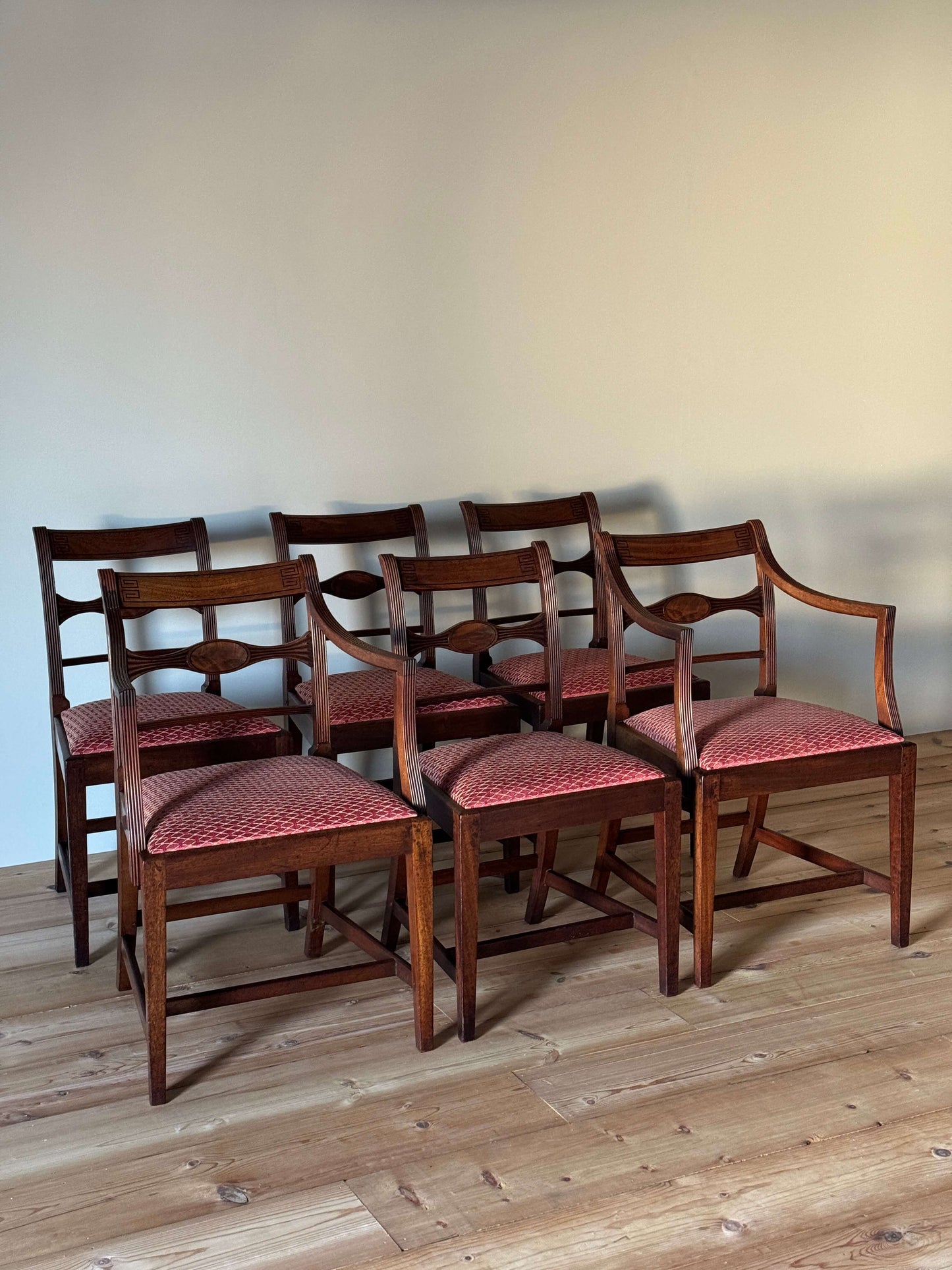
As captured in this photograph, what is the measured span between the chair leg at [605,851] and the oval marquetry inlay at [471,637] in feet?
1.80

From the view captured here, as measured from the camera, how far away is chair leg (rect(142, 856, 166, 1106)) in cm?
202

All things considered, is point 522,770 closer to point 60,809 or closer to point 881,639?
point 881,639

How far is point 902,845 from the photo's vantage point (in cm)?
262

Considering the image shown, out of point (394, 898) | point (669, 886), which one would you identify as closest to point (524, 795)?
point (669, 886)

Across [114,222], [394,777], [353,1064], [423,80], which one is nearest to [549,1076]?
[353,1064]

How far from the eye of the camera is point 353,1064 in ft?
7.22

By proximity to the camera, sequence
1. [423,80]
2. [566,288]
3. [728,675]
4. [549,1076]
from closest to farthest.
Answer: [549,1076] → [423,80] → [566,288] → [728,675]

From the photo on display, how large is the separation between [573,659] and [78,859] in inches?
50.6

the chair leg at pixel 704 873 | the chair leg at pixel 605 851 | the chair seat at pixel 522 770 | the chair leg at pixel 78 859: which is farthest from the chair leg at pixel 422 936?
the chair leg at pixel 78 859

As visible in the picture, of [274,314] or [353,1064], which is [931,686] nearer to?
[274,314]

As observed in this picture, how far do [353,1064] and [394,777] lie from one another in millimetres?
570

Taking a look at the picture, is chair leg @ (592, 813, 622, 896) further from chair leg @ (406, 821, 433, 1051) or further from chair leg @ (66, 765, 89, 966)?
chair leg @ (66, 765, 89, 966)

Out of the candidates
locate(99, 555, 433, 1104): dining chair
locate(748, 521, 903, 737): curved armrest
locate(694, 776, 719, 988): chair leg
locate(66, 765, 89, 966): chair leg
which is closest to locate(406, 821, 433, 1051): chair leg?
locate(99, 555, 433, 1104): dining chair

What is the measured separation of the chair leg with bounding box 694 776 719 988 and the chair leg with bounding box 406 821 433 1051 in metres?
0.57
